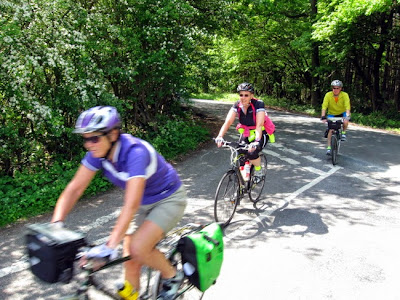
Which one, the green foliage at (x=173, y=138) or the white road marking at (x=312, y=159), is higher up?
the green foliage at (x=173, y=138)

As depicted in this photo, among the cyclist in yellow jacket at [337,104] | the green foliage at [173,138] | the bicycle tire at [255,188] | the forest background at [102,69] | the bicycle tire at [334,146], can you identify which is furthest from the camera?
the green foliage at [173,138]

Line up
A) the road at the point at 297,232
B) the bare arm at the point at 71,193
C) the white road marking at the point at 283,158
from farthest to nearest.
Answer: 1. the white road marking at the point at 283,158
2. the road at the point at 297,232
3. the bare arm at the point at 71,193

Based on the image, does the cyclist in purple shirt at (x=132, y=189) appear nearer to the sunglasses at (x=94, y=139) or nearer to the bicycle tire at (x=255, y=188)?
the sunglasses at (x=94, y=139)

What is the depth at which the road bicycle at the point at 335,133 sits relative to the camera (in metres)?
8.62

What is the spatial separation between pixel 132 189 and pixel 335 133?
7.46 meters

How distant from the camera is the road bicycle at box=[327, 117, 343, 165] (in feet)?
28.3

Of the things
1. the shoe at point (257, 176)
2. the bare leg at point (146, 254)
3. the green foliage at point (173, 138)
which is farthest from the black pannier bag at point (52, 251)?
the green foliage at point (173, 138)

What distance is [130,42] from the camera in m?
8.92

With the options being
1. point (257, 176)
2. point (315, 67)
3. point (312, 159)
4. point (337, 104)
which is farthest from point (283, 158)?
point (315, 67)

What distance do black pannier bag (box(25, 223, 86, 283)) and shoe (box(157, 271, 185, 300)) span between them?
95cm

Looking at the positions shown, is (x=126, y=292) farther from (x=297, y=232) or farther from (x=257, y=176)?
(x=257, y=176)

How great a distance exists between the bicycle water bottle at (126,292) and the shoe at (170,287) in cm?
26

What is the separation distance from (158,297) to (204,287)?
0.40 m

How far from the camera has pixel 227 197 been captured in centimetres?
522
